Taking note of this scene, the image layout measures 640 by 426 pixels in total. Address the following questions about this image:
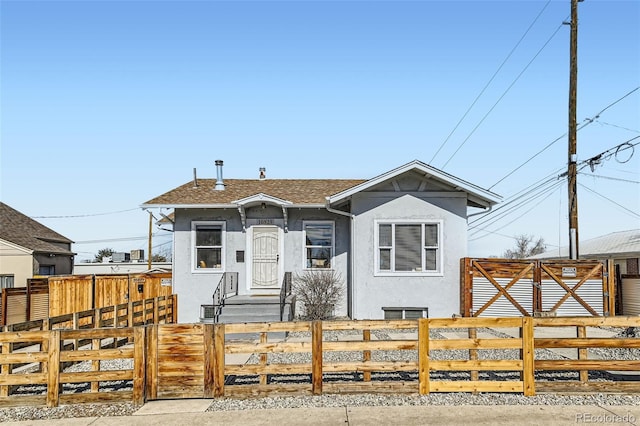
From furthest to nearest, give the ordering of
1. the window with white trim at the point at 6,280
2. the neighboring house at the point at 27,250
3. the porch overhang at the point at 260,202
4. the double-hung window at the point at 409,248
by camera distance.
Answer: the neighboring house at the point at 27,250 < the window with white trim at the point at 6,280 < the porch overhang at the point at 260,202 < the double-hung window at the point at 409,248

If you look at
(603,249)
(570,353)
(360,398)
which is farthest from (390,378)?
(603,249)

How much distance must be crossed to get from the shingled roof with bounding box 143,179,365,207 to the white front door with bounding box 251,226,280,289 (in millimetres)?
1305

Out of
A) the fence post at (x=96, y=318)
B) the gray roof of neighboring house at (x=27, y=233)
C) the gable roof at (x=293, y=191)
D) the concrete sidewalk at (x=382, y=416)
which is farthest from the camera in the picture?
the gray roof of neighboring house at (x=27, y=233)

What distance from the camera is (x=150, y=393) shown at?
787cm

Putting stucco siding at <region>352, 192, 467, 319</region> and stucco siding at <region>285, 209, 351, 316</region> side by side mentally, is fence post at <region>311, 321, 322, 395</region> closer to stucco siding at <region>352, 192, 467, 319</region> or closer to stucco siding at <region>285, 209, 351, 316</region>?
stucco siding at <region>352, 192, 467, 319</region>

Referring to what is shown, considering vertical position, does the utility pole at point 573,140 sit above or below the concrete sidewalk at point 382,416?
above

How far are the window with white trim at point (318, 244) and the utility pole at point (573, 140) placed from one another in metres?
7.58

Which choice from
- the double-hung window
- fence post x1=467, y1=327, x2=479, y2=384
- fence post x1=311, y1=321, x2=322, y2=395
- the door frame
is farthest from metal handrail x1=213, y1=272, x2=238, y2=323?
fence post x1=467, y1=327, x2=479, y2=384

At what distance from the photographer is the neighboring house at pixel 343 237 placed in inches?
606

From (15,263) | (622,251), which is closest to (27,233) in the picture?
(15,263)

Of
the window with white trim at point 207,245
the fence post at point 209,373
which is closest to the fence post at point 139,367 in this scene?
the fence post at point 209,373

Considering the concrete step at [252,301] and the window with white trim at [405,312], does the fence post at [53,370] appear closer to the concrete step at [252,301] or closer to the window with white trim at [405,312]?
the concrete step at [252,301]

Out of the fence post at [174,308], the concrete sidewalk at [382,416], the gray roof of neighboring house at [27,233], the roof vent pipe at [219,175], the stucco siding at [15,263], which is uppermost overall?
the roof vent pipe at [219,175]

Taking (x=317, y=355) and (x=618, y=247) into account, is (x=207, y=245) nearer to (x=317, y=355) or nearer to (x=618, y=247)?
(x=317, y=355)
